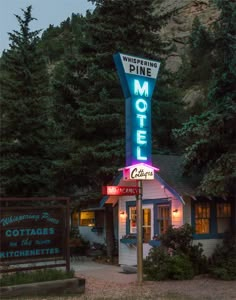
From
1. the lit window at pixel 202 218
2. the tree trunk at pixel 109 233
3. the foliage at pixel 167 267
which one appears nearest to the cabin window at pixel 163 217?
the lit window at pixel 202 218

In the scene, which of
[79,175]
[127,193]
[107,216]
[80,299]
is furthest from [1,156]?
[80,299]

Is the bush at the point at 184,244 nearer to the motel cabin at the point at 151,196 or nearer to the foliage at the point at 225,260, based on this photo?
the foliage at the point at 225,260

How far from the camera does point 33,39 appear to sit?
27.5 meters

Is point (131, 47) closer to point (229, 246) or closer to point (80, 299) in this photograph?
point (229, 246)

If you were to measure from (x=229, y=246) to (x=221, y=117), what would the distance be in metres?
4.50

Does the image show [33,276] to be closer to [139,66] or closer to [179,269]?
[179,269]

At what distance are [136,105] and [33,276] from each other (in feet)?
20.7

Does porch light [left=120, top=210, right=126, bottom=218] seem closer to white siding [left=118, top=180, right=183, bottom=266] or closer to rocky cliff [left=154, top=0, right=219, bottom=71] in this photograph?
white siding [left=118, top=180, right=183, bottom=266]

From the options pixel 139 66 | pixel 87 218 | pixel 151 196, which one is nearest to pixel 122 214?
pixel 151 196

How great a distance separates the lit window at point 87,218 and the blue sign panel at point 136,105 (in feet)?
45.5

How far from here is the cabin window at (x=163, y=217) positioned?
1834 centimetres

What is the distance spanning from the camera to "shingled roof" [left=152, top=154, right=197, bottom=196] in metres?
17.4

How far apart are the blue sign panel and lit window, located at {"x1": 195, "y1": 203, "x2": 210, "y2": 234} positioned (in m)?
3.61

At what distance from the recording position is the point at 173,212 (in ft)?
58.4
